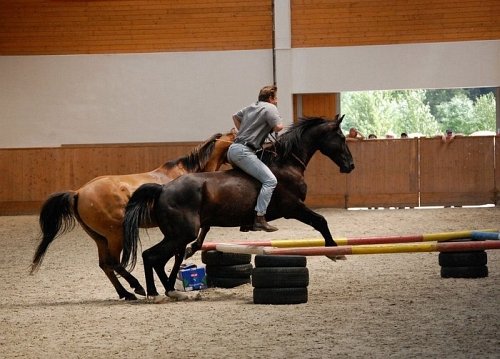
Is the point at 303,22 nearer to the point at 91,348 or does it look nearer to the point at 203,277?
the point at 203,277

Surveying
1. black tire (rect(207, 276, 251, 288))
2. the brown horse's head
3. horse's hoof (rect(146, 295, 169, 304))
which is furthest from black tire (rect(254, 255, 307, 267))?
the brown horse's head

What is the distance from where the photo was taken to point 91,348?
26.5ft

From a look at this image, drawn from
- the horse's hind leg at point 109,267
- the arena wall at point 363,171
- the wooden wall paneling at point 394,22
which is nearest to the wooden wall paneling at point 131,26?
the wooden wall paneling at point 394,22

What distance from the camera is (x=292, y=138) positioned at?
1159 centimetres

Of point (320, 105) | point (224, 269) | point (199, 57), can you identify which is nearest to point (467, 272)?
point (224, 269)

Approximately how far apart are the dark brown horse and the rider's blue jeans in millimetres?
80

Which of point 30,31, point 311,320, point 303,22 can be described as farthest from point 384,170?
point 311,320

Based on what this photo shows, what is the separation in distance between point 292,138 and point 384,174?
40.3 feet

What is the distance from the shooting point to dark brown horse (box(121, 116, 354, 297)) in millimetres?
10445

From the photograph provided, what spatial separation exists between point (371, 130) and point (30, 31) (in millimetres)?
14127

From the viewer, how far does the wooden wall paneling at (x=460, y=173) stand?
922 inches

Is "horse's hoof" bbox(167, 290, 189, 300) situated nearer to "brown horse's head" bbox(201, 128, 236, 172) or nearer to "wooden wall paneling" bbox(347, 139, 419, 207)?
"brown horse's head" bbox(201, 128, 236, 172)

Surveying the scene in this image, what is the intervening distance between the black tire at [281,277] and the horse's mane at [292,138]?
76.2 inches

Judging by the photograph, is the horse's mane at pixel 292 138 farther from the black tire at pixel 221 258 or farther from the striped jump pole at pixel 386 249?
the striped jump pole at pixel 386 249
